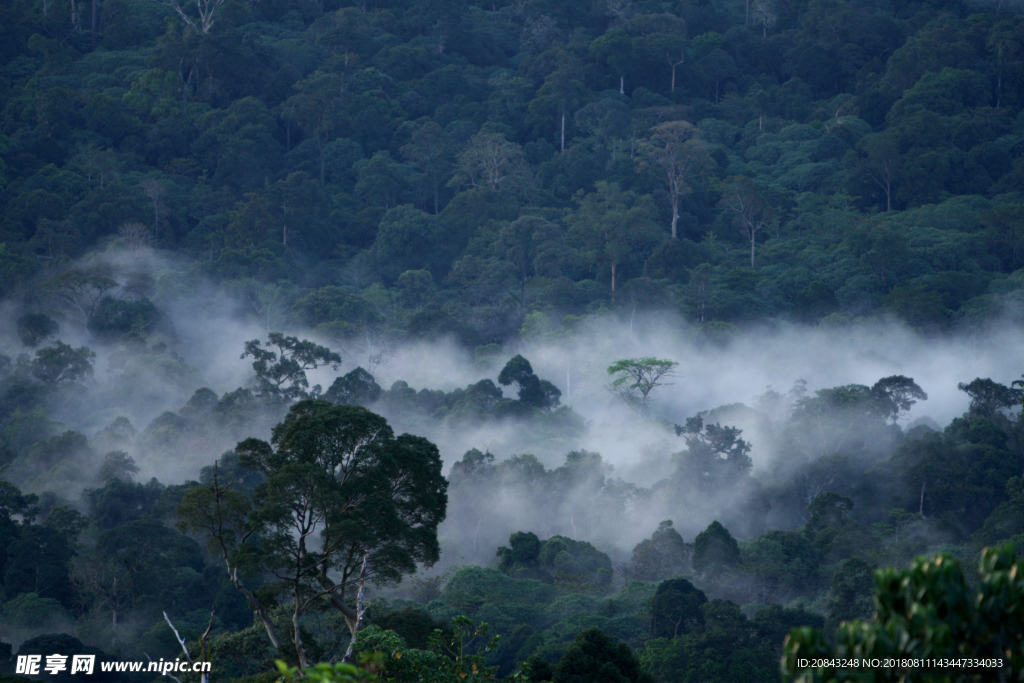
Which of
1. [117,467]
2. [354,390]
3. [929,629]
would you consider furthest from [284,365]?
[929,629]

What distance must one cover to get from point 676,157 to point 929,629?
72.1 meters

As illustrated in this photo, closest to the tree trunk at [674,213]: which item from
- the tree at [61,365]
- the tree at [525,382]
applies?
the tree at [525,382]

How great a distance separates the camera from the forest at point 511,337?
19.4 metres

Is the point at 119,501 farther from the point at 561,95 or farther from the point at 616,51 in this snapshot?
the point at 616,51

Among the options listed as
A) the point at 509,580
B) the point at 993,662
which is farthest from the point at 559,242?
the point at 993,662

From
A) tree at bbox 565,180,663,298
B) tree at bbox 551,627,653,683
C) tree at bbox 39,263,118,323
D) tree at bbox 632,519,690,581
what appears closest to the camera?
tree at bbox 551,627,653,683

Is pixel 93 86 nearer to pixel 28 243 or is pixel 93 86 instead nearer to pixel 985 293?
pixel 28 243

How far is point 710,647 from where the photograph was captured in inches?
1062

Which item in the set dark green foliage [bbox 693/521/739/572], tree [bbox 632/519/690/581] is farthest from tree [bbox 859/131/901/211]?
dark green foliage [bbox 693/521/739/572]

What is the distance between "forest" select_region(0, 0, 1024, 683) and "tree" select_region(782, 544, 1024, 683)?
26 millimetres

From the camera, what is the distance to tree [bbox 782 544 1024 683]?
5914mm

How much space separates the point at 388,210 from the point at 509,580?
146ft

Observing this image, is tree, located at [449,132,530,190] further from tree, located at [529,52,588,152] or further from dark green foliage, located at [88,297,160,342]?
dark green foliage, located at [88,297,160,342]

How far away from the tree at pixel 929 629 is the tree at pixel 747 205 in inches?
2653
